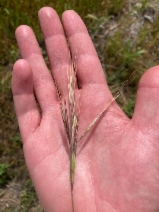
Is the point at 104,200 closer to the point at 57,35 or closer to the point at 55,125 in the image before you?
the point at 55,125

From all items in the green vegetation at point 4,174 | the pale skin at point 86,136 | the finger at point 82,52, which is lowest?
the green vegetation at point 4,174

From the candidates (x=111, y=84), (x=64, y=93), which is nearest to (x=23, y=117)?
(x=64, y=93)

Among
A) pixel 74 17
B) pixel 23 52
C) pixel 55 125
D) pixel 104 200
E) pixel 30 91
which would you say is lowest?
pixel 104 200

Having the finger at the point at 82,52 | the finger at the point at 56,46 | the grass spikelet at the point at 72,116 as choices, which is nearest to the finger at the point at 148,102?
the grass spikelet at the point at 72,116

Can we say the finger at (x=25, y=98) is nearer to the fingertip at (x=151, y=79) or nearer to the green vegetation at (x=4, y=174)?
the green vegetation at (x=4, y=174)

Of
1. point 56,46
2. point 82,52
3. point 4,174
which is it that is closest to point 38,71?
point 56,46

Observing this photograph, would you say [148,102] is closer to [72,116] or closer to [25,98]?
[72,116]
